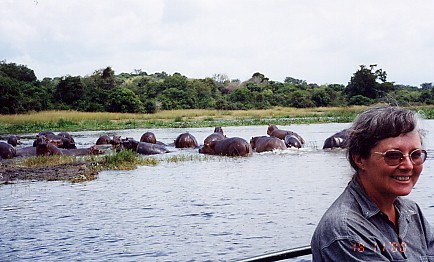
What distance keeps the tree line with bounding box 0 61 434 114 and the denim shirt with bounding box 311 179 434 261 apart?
44008 mm

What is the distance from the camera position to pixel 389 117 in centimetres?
245

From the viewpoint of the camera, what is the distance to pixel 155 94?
224ft

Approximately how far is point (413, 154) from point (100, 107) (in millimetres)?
50159

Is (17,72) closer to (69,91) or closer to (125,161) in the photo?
(69,91)

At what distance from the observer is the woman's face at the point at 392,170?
2461 mm

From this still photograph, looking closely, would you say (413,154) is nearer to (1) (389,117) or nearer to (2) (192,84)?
(1) (389,117)

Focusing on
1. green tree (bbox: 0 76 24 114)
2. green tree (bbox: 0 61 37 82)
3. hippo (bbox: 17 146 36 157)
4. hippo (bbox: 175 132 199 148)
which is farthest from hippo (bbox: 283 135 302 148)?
green tree (bbox: 0 61 37 82)

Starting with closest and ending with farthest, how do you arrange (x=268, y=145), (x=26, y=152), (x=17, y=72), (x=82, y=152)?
(x=268, y=145)
(x=26, y=152)
(x=82, y=152)
(x=17, y=72)

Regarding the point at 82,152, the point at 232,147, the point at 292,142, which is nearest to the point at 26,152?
the point at 82,152

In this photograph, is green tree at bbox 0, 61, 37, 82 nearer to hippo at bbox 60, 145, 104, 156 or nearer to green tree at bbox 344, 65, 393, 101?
green tree at bbox 344, 65, 393, 101

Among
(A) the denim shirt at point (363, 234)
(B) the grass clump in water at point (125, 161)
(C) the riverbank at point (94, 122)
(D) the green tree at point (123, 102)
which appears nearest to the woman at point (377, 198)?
(A) the denim shirt at point (363, 234)

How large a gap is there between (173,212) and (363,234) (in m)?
6.85

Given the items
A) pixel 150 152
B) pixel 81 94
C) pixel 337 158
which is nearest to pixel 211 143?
pixel 150 152

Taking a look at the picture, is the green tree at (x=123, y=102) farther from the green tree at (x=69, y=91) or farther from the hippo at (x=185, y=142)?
the hippo at (x=185, y=142)
